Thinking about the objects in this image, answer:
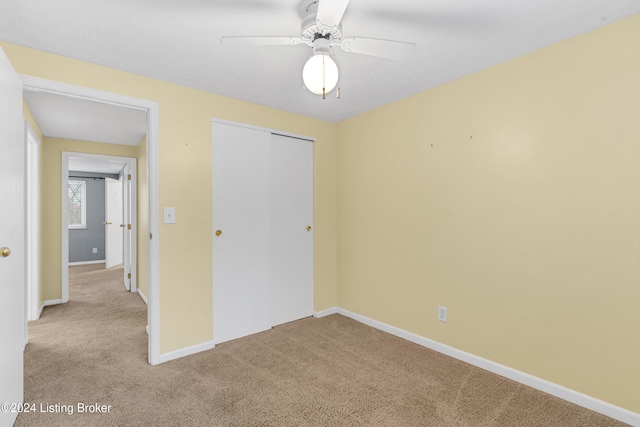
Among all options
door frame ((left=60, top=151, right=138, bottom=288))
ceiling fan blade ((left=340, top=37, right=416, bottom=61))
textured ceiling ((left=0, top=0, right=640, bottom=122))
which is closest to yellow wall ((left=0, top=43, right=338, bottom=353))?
Answer: textured ceiling ((left=0, top=0, right=640, bottom=122))

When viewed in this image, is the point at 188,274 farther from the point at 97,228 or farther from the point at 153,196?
the point at 97,228

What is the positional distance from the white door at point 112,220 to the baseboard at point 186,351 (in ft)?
14.8

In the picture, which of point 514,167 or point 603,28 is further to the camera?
point 514,167

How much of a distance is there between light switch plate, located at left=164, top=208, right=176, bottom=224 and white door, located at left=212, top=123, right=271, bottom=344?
1.12 feet

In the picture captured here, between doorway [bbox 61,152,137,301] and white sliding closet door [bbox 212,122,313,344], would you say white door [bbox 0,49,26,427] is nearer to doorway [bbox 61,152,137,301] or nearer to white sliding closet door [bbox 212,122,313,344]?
white sliding closet door [bbox 212,122,313,344]

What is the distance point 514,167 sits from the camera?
212cm

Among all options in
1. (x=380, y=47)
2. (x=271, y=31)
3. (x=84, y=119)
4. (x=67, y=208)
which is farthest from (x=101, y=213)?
(x=380, y=47)

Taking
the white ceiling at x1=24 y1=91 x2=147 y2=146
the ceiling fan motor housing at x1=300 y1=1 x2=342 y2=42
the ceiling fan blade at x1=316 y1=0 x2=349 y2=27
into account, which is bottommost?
the ceiling fan blade at x1=316 y1=0 x2=349 y2=27

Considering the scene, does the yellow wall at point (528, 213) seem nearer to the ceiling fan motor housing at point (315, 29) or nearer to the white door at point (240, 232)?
the white door at point (240, 232)

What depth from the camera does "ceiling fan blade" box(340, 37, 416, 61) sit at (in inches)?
58.3

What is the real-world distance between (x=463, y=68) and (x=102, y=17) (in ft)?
7.44

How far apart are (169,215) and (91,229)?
609 centimetres

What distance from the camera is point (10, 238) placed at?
1634mm

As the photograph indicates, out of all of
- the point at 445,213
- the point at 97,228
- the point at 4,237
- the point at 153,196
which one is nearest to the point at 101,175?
the point at 97,228
